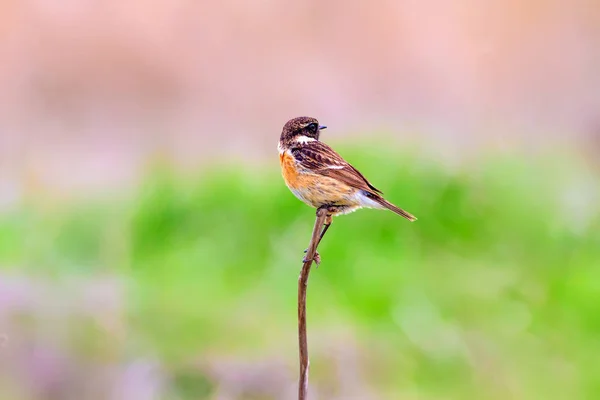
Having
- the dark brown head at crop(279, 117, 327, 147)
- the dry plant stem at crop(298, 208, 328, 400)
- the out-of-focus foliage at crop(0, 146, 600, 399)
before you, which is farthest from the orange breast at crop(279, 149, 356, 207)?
the out-of-focus foliage at crop(0, 146, 600, 399)

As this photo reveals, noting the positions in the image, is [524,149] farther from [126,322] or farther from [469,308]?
[126,322]

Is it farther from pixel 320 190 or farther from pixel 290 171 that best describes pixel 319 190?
pixel 290 171

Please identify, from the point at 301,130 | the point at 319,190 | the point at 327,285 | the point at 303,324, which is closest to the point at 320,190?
the point at 319,190

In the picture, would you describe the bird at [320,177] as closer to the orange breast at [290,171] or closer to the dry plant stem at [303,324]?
the orange breast at [290,171]

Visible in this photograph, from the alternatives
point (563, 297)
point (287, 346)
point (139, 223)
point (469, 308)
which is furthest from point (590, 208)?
point (139, 223)

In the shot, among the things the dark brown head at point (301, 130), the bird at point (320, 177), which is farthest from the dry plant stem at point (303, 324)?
the dark brown head at point (301, 130)

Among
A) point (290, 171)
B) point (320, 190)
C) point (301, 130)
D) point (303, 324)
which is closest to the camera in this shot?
point (303, 324)
